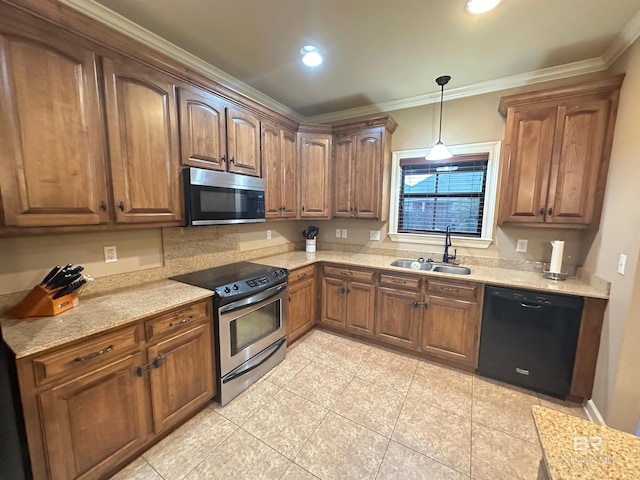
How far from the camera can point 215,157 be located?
219 centimetres

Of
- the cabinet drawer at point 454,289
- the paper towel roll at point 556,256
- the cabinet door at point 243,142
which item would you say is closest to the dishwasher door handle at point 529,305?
the cabinet drawer at point 454,289

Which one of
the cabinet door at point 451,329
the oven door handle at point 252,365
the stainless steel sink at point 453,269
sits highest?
the stainless steel sink at point 453,269

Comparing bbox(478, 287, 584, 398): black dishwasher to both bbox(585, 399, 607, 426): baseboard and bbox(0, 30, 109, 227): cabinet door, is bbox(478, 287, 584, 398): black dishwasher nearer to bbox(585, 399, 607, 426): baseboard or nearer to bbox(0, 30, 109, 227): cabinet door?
bbox(585, 399, 607, 426): baseboard

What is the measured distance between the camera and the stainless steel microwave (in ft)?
6.58

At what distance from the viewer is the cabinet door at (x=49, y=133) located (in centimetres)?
126

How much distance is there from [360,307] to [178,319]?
6.09ft

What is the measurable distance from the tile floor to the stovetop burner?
0.87m

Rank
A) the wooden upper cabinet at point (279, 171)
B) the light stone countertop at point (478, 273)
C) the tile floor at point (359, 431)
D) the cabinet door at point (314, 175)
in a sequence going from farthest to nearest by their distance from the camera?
the cabinet door at point (314, 175) → the wooden upper cabinet at point (279, 171) → the light stone countertop at point (478, 273) → the tile floor at point (359, 431)

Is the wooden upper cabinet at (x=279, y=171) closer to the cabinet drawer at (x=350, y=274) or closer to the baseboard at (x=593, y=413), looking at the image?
the cabinet drawer at (x=350, y=274)

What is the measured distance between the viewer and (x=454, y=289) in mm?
2418

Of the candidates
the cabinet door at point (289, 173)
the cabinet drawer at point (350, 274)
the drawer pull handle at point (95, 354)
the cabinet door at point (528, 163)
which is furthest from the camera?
the cabinet door at point (289, 173)

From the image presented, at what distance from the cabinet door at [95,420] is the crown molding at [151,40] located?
2.01 meters

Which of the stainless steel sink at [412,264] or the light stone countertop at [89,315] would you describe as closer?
the light stone countertop at [89,315]

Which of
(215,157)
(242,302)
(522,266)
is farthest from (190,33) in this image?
(522,266)
